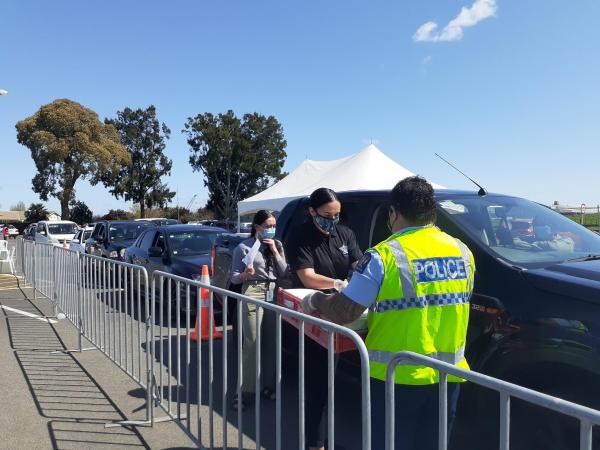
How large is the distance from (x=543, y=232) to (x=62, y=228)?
25142mm

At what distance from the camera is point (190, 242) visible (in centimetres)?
1033

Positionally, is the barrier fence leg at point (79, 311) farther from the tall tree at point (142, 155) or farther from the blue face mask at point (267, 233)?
the tall tree at point (142, 155)

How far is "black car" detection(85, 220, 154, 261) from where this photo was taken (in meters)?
15.1

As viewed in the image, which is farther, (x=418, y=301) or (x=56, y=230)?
(x=56, y=230)


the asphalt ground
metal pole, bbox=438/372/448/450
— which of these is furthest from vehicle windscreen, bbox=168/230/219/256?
metal pole, bbox=438/372/448/450

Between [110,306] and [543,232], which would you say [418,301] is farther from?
Result: [110,306]

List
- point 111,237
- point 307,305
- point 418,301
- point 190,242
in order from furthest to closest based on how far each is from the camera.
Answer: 1. point 111,237
2. point 190,242
3. point 307,305
4. point 418,301

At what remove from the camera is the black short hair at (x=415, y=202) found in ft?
8.13

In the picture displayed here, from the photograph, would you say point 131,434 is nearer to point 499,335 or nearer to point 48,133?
point 499,335

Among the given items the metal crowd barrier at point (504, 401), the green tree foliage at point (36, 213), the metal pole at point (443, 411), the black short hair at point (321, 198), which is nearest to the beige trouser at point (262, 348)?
the black short hair at point (321, 198)

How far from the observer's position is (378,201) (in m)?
4.38

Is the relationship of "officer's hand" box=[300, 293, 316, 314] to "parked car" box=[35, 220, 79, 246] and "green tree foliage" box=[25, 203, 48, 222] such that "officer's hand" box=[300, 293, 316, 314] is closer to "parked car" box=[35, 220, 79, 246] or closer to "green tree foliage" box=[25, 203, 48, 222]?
"parked car" box=[35, 220, 79, 246]

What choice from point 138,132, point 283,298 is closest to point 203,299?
point 283,298

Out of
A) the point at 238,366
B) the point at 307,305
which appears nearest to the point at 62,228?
the point at 238,366
